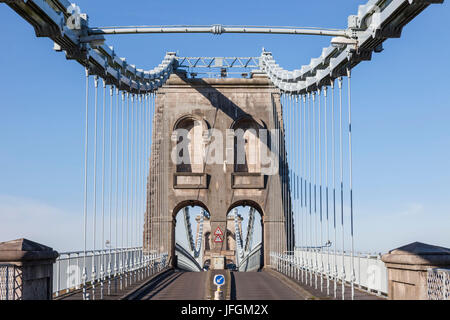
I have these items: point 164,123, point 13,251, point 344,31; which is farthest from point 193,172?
point 13,251

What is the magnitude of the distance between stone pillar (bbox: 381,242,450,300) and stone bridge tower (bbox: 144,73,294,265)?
28.5 m

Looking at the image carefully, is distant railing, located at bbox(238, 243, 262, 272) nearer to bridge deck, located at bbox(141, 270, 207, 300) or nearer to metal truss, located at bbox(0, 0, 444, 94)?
bridge deck, located at bbox(141, 270, 207, 300)

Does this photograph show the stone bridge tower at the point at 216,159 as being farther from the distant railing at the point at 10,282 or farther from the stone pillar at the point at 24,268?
the distant railing at the point at 10,282

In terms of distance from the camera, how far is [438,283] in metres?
11.6

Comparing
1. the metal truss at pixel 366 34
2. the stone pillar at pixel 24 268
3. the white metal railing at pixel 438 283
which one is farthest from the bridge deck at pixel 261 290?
the white metal railing at pixel 438 283

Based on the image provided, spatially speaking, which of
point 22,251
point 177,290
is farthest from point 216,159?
point 22,251

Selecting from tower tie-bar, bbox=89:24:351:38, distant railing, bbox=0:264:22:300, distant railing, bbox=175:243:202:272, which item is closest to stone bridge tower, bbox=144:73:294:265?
distant railing, bbox=175:243:202:272

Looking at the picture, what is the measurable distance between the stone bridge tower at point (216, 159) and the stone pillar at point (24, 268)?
1086 inches

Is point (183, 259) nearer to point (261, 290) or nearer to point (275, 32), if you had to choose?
point (261, 290)

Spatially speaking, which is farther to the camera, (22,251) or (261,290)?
(261,290)

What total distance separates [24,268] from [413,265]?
7.90 metres

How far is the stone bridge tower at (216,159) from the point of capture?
42219mm
